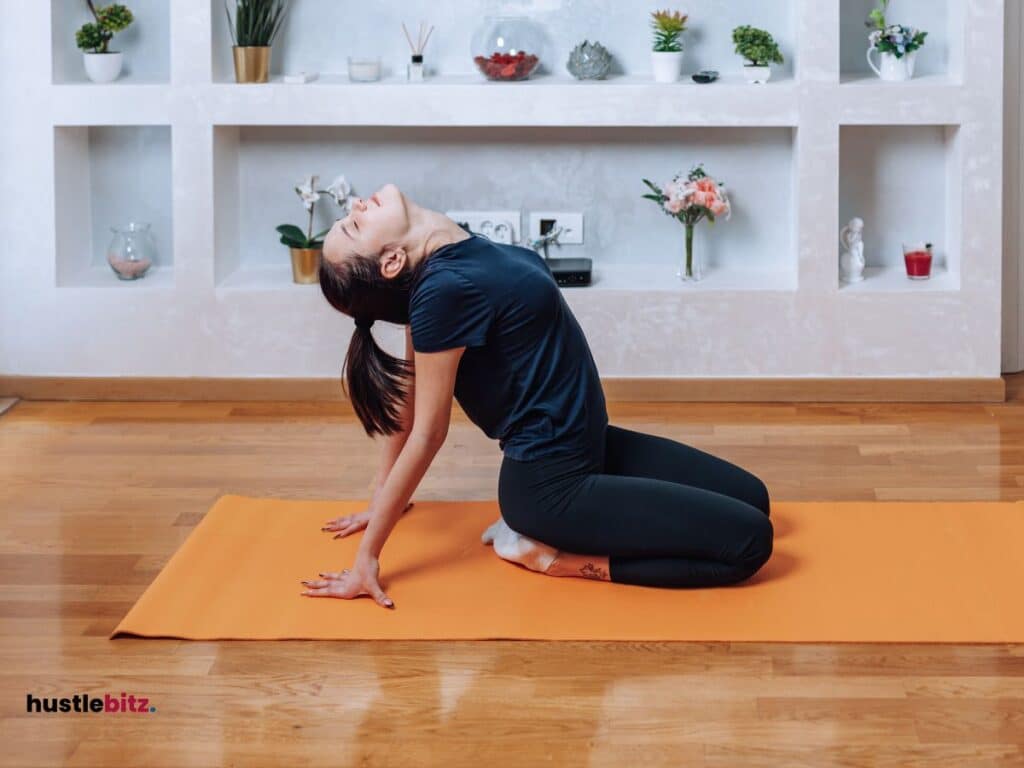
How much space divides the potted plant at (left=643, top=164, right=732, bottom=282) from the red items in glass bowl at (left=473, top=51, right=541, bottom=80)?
0.52 m

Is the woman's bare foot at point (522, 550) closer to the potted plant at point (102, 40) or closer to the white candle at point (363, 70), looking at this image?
the white candle at point (363, 70)

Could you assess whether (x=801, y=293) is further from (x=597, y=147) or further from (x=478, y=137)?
(x=478, y=137)

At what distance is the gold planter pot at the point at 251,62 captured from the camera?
4496 millimetres

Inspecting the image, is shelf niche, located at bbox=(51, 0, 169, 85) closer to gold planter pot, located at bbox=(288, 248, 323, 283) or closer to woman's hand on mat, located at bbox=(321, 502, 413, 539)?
gold planter pot, located at bbox=(288, 248, 323, 283)

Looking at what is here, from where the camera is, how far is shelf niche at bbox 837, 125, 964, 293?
4.73 m

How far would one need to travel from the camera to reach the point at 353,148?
4.79 m

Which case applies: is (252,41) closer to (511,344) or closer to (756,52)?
(756,52)

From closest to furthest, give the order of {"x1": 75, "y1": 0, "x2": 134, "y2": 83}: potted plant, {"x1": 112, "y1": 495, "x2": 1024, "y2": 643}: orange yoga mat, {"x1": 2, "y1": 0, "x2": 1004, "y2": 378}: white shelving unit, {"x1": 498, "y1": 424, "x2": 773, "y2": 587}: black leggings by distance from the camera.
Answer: {"x1": 112, "y1": 495, "x2": 1024, "y2": 643}: orange yoga mat → {"x1": 498, "y1": 424, "x2": 773, "y2": 587}: black leggings → {"x1": 2, "y1": 0, "x2": 1004, "y2": 378}: white shelving unit → {"x1": 75, "y1": 0, "x2": 134, "y2": 83}: potted plant

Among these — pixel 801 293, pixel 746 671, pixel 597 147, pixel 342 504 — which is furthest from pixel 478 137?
pixel 746 671

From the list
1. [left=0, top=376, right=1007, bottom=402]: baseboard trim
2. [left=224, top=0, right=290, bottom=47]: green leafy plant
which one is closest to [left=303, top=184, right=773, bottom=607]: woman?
[left=0, top=376, right=1007, bottom=402]: baseboard trim

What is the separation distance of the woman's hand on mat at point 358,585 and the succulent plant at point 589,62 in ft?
7.02

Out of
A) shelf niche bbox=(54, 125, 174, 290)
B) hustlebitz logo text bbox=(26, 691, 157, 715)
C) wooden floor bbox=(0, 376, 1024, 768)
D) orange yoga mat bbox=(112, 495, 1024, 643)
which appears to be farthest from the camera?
shelf niche bbox=(54, 125, 174, 290)

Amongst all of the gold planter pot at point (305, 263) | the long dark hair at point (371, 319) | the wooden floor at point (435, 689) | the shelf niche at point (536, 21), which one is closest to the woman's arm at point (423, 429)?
the long dark hair at point (371, 319)

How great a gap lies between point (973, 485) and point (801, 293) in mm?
1032
